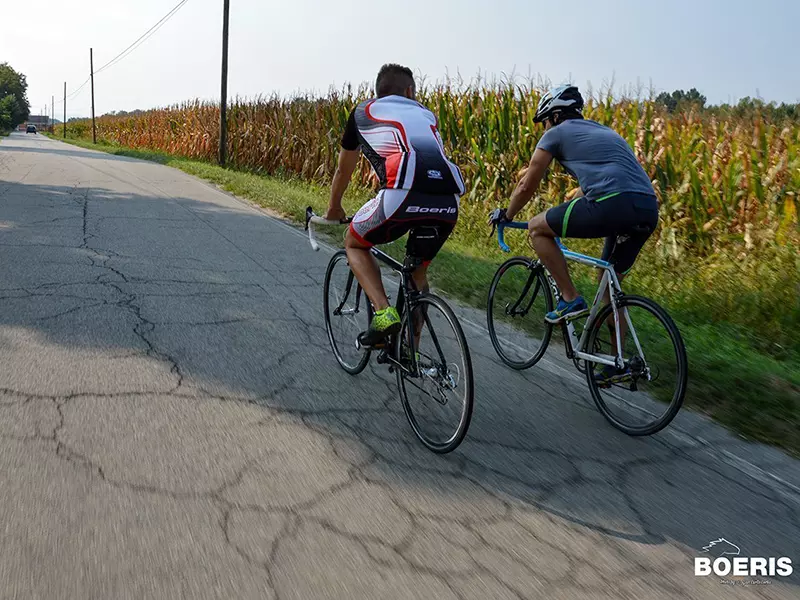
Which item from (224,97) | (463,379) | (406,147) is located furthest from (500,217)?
(224,97)

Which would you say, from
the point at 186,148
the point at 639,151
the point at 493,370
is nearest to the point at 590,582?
the point at 493,370

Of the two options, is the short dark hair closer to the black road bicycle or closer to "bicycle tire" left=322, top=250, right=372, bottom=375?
the black road bicycle

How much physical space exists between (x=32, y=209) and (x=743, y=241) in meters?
10.2

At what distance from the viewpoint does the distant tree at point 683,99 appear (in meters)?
9.23

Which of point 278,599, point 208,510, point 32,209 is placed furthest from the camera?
point 32,209

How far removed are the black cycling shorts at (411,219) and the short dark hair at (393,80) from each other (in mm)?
596

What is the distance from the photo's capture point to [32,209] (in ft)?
36.0

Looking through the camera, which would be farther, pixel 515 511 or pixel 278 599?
pixel 515 511

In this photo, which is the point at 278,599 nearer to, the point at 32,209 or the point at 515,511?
the point at 515,511

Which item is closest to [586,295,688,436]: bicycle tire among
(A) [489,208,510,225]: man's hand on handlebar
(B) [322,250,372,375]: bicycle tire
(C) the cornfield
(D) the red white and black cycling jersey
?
(A) [489,208,510,225]: man's hand on handlebar

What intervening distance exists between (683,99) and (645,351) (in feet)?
20.8

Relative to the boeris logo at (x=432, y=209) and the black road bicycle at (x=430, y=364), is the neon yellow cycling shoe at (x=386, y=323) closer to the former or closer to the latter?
the black road bicycle at (x=430, y=364)

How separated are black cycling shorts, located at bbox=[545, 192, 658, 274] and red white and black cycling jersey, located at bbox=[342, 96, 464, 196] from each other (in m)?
0.90

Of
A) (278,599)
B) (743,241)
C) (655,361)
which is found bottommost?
(278,599)
